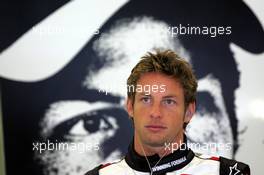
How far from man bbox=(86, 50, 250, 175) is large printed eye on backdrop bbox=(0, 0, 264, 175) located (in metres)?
0.03

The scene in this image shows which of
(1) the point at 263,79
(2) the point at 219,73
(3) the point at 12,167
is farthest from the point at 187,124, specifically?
(3) the point at 12,167

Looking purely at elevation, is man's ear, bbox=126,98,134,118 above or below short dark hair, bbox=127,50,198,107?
below

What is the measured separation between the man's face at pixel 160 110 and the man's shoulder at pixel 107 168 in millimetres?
130

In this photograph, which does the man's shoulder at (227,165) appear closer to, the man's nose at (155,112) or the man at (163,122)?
the man at (163,122)

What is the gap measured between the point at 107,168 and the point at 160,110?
0.30 m

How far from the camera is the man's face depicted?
135cm

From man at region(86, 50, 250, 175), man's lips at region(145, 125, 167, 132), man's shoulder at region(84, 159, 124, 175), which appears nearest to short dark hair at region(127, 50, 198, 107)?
man at region(86, 50, 250, 175)

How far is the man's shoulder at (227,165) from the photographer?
138 centimetres

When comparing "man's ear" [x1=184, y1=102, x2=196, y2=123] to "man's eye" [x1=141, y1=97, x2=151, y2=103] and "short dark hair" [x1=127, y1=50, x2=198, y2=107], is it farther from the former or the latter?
"man's eye" [x1=141, y1=97, x2=151, y2=103]

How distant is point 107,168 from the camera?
4.64ft

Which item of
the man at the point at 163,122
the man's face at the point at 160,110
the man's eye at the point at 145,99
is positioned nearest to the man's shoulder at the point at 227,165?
the man at the point at 163,122

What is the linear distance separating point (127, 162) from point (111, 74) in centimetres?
33

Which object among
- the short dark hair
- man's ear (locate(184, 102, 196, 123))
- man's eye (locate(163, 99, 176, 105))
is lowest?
man's ear (locate(184, 102, 196, 123))

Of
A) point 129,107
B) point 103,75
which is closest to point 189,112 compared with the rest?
point 129,107
